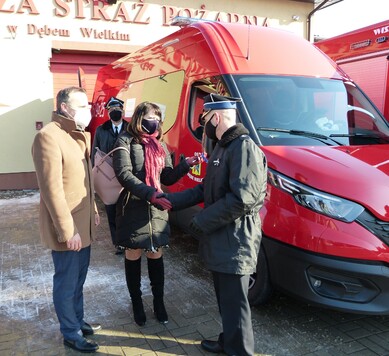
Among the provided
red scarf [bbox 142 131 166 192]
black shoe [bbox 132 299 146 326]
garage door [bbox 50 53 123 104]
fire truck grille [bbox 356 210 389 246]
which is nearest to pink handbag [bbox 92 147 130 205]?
red scarf [bbox 142 131 166 192]

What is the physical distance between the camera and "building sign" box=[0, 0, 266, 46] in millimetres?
8586

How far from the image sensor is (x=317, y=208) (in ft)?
9.11

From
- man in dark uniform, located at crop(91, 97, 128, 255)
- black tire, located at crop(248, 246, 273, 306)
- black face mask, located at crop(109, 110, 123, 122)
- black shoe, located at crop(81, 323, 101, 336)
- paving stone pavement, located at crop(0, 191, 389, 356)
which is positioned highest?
black face mask, located at crop(109, 110, 123, 122)

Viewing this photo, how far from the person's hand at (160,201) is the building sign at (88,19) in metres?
7.47

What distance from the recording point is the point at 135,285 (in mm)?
3199

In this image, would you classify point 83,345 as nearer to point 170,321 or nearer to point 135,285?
point 135,285

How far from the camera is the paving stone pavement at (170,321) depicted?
2.94 meters

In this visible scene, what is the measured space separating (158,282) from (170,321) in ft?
1.18

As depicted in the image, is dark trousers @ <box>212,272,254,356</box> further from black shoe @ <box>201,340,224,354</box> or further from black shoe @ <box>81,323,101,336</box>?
black shoe @ <box>81,323,101,336</box>

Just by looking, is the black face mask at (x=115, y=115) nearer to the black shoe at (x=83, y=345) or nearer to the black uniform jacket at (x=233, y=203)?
the black uniform jacket at (x=233, y=203)

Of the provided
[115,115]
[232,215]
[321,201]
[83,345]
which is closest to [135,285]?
[83,345]

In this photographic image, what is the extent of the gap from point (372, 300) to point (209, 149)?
1522mm

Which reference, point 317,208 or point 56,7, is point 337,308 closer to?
point 317,208

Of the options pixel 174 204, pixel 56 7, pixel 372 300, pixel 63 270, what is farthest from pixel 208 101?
pixel 56 7
